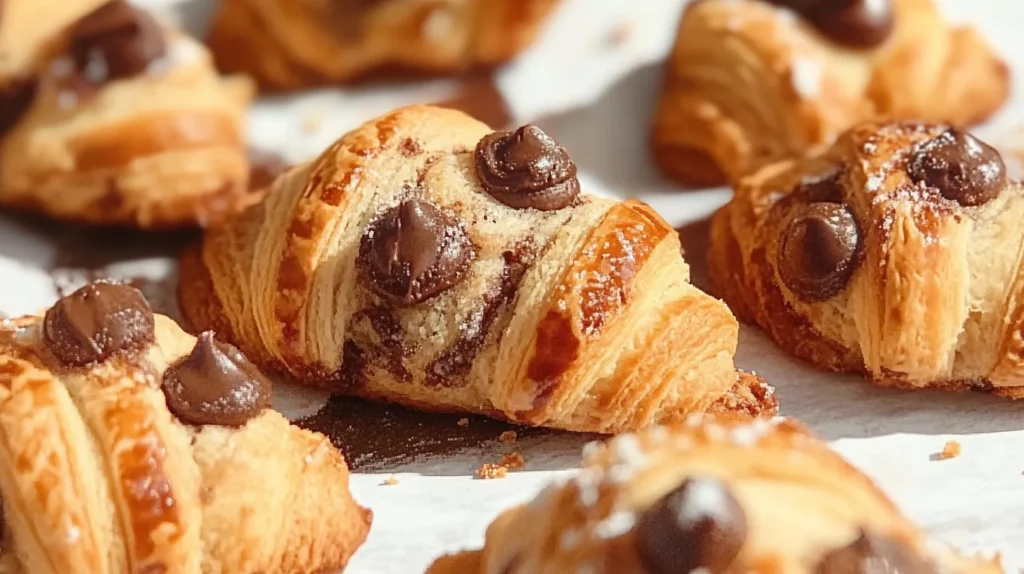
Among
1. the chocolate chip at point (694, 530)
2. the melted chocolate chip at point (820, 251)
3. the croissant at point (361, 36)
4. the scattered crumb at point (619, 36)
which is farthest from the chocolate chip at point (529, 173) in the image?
the scattered crumb at point (619, 36)

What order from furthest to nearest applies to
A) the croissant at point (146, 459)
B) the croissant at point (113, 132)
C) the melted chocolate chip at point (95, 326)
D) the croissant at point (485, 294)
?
1. the croissant at point (113, 132)
2. the croissant at point (485, 294)
3. the melted chocolate chip at point (95, 326)
4. the croissant at point (146, 459)

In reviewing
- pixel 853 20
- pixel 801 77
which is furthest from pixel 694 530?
pixel 853 20

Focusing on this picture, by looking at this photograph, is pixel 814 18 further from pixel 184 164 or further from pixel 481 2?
pixel 184 164

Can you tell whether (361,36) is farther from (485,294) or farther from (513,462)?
(513,462)

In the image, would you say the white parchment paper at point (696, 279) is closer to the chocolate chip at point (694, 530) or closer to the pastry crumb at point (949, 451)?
the pastry crumb at point (949, 451)

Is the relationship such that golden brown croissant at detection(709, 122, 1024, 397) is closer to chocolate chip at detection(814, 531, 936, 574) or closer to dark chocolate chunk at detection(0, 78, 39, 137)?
chocolate chip at detection(814, 531, 936, 574)

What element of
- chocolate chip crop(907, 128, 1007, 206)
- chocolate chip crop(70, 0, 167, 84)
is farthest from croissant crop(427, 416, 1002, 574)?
chocolate chip crop(70, 0, 167, 84)
